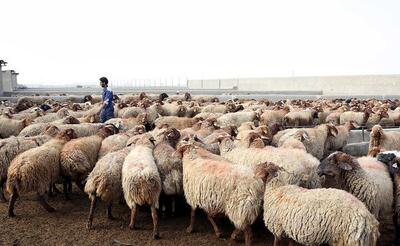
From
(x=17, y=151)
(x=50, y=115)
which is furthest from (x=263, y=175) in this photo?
(x=50, y=115)

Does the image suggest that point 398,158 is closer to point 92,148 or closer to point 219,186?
point 219,186

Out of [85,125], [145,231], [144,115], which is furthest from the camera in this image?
[144,115]

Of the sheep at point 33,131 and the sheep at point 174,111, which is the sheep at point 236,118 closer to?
the sheep at point 174,111

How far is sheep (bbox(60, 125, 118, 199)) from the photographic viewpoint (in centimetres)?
718

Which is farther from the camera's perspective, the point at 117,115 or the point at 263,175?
the point at 117,115

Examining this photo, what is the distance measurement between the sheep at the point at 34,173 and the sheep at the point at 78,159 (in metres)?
0.15

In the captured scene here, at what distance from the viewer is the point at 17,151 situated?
759 cm

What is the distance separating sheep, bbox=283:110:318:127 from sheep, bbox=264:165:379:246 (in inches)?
344

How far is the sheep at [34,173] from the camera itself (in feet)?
21.3

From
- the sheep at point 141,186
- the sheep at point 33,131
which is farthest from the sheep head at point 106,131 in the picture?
the sheep at point 141,186

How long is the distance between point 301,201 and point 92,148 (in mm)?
4603

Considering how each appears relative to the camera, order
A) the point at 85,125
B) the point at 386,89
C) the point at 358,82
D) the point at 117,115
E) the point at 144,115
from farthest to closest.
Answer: the point at 358,82, the point at 386,89, the point at 117,115, the point at 144,115, the point at 85,125

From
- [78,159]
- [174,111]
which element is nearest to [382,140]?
[78,159]

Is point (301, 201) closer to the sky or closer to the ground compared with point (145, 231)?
closer to the sky
